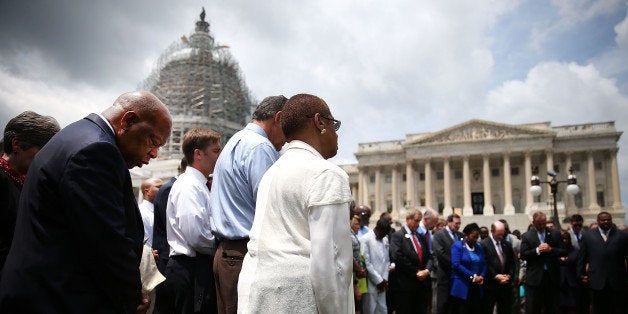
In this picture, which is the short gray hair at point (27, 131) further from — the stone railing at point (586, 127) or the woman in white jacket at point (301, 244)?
the stone railing at point (586, 127)

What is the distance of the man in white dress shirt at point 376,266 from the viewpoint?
9008 mm

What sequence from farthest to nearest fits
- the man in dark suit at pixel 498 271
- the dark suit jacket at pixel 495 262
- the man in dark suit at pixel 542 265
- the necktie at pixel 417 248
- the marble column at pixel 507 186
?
1. the marble column at pixel 507 186
2. the man in dark suit at pixel 542 265
3. the dark suit jacket at pixel 495 262
4. the man in dark suit at pixel 498 271
5. the necktie at pixel 417 248

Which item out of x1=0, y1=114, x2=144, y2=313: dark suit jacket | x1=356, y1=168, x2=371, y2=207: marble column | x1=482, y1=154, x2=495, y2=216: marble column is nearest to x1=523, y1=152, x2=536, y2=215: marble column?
x1=482, y1=154, x2=495, y2=216: marble column

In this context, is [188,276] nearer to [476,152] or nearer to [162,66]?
[476,152]

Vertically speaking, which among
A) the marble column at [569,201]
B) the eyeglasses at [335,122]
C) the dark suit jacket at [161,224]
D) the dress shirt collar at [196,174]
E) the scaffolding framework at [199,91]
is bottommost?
the dark suit jacket at [161,224]

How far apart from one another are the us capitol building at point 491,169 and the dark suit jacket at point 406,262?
43900 mm

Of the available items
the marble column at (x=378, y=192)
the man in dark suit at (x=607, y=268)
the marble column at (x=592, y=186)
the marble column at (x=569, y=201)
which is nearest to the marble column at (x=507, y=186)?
the marble column at (x=569, y=201)

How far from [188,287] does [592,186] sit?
62278 millimetres

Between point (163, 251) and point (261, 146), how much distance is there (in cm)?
220

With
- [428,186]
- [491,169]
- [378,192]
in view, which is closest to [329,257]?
[428,186]

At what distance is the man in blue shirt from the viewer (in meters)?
3.81

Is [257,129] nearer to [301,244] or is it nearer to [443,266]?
[301,244]

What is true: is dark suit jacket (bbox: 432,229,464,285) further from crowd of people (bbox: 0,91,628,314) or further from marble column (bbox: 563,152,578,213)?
marble column (bbox: 563,152,578,213)

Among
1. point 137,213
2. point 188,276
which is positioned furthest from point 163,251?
point 137,213
